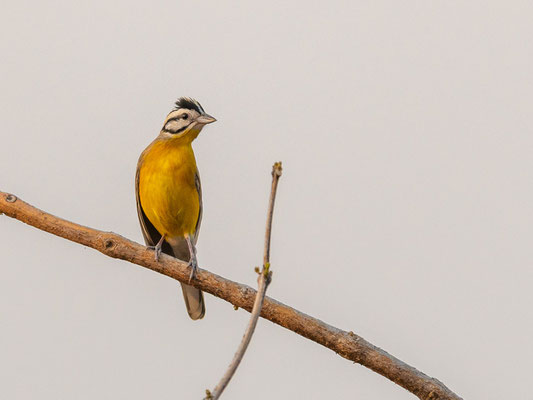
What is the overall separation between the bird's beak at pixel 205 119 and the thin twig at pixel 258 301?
4.51m

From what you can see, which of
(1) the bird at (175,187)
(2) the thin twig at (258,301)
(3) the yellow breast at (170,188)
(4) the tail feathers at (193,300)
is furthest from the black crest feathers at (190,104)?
(2) the thin twig at (258,301)

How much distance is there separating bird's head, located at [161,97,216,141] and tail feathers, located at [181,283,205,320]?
153cm

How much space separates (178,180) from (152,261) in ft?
4.85

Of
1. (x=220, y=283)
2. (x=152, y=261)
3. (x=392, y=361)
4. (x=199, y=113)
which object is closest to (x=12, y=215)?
(x=152, y=261)

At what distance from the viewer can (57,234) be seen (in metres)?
7.17

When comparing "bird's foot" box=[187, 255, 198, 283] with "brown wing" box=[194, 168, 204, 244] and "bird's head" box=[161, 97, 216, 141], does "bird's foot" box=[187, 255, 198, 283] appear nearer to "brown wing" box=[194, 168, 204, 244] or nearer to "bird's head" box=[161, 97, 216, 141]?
"brown wing" box=[194, 168, 204, 244]

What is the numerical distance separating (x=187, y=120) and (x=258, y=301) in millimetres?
4989

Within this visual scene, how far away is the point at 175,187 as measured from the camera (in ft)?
28.3

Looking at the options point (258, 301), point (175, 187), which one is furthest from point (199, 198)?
point (258, 301)

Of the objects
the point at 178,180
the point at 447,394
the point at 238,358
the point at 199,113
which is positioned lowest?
the point at 238,358

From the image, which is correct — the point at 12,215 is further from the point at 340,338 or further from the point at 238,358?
the point at 238,358

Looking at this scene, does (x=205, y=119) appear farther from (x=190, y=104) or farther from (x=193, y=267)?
(x=193, y=267)

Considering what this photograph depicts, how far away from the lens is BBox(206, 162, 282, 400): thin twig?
396cm

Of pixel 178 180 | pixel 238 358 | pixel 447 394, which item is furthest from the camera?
pixel 178 180
